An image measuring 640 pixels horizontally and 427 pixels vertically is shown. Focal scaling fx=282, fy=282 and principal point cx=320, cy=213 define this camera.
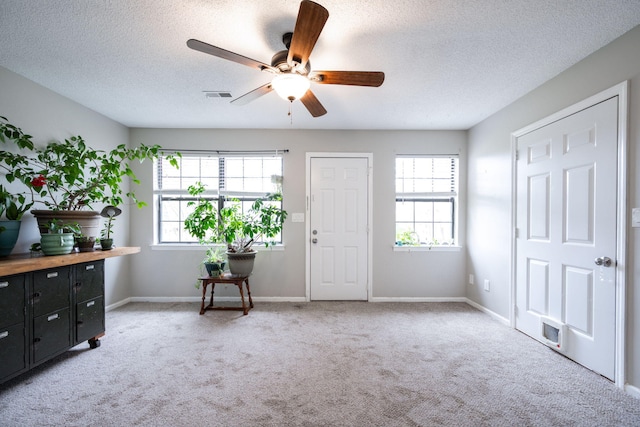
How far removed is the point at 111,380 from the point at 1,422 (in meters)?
0.54

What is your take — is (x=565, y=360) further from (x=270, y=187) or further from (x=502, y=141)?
(x=270, y=187)

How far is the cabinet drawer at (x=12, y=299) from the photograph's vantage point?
1.85 meters

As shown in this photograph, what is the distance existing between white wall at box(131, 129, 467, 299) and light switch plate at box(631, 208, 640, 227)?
209cm

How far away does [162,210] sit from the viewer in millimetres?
3984

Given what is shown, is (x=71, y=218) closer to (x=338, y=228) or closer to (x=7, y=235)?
(x=7, y=235)

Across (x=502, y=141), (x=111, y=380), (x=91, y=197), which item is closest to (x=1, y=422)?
(x=111, y=380)

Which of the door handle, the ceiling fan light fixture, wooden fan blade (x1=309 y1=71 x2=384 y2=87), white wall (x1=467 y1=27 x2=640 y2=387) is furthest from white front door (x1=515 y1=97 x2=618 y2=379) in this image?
the ceiling fan light fixture

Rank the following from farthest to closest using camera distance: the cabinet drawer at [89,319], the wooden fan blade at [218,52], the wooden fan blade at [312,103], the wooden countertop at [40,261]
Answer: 1. the cabinet drawer at [89,319]
2. the wooden fan blade at [312,103]
3. the wooden countertop at [40,261]
4. the wooden fan blade at [218,52]

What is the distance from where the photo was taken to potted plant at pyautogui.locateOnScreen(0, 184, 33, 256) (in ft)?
6.91

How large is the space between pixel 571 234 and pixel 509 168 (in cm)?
101

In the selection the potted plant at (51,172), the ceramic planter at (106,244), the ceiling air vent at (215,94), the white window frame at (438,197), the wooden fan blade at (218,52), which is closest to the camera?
the wooden fan blade at (218,52)

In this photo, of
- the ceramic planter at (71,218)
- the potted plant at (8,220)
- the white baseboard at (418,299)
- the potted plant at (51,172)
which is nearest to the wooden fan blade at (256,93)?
the potted plant at (51,172)

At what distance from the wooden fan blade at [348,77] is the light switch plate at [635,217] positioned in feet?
6.25

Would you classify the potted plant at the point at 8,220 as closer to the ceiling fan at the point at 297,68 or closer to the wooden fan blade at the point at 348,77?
the ceiling fan at the point at 297,68
